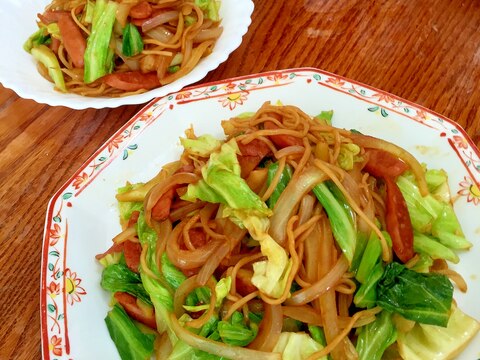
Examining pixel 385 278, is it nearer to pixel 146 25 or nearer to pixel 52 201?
pixel 52 201

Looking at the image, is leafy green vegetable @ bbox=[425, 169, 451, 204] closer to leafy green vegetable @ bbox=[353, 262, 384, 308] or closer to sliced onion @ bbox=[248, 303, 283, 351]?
leafy green vegetable @ bbox=[353, 262, 384, 308]

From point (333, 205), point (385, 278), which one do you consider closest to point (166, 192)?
point (333, 205)

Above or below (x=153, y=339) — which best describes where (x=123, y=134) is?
above

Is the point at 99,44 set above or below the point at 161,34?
below

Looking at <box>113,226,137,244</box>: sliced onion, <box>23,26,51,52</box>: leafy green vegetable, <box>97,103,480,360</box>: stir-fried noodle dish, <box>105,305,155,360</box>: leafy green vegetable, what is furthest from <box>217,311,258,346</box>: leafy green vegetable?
<box>23,26,51,52</box>: leafy green vegetable

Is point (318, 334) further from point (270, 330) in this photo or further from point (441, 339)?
point (441, 339)

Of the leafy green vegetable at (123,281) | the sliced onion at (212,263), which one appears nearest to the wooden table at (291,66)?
the leafy green vegetable at (123,281)

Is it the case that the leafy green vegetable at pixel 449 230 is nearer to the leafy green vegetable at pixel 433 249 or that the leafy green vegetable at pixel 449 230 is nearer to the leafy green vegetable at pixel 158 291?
the leafy green vegetable at pixel 433 249

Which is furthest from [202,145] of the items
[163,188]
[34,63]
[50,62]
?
[34,63]
